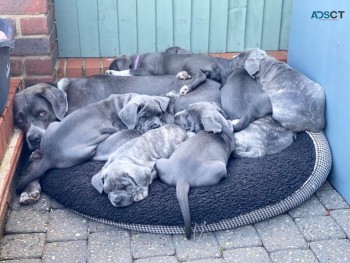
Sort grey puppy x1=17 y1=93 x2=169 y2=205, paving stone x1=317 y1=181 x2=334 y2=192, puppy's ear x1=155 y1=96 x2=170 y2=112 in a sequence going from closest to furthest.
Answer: grey puppy x1=17 y1=93 x2=169 y2=205 < paving stone x1=317 y1=181 x2=334 y2=192 < puppy's ear x1=155 y1=96 x2=170 y2=112

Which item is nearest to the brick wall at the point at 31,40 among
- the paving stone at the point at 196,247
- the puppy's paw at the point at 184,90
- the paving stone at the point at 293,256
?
the puppy's paw at the point at 184,90

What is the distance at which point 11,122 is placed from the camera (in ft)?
14.9

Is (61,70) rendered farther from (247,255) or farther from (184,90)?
(247,255)

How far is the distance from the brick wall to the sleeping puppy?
2.22ft

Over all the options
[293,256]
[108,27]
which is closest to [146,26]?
[108,27]

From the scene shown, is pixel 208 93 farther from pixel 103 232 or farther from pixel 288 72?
pixel 103 232

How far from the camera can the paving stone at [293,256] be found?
3.50 meters

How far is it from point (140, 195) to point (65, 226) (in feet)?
1.96

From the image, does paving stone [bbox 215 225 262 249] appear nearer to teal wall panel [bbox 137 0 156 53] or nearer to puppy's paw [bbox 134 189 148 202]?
puppy's paw [bbox 134 189 148 202]

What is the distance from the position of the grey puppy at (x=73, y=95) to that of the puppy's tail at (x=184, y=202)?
1247 millimetres

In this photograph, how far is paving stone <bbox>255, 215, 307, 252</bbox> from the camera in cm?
364

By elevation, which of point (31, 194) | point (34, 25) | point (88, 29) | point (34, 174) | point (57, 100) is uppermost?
point (34, 25)

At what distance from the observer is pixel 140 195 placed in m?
3.83

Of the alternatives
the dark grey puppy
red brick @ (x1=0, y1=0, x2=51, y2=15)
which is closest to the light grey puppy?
the dark grey puppy
